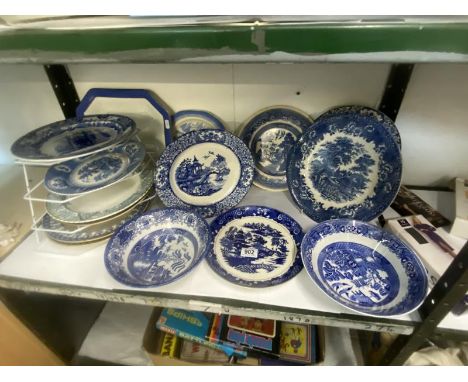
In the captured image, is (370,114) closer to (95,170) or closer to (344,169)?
(344,169)

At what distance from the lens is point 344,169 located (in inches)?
29.4

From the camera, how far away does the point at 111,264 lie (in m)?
0.66

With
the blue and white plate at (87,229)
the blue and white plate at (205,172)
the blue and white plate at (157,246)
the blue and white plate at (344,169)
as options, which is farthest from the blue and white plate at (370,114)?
the blue and white plate at (87,229)

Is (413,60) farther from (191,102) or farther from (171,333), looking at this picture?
(171,333)

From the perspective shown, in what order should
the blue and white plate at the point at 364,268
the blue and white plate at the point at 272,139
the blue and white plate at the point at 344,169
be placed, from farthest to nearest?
the blue and white plate at the point at 272,139 < the blue and white plate at the point at 344,169 < the blue and white plate at the point at 364,268

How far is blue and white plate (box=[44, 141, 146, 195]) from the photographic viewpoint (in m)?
0.69

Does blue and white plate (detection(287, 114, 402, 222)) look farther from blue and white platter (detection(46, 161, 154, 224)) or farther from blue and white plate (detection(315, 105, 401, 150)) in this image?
blue and white platter (detection(46, 161, 154, 224))

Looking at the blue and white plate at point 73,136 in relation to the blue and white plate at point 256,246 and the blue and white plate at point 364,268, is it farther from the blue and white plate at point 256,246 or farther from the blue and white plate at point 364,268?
the blue and white plate at point 364,268

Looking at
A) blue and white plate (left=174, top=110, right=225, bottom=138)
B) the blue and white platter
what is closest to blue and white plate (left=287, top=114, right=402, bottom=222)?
blue and white plate (left=174, top=110, right=225, bottom=138)

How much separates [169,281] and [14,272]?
15.0 inches

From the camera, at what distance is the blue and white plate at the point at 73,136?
2.12 feet

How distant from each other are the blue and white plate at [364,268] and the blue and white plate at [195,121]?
405mm

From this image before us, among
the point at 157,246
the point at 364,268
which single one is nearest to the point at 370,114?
the point at 364,268

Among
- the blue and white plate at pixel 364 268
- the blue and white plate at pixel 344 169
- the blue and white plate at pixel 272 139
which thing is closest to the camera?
the blue and white plate at pixel 364 268
